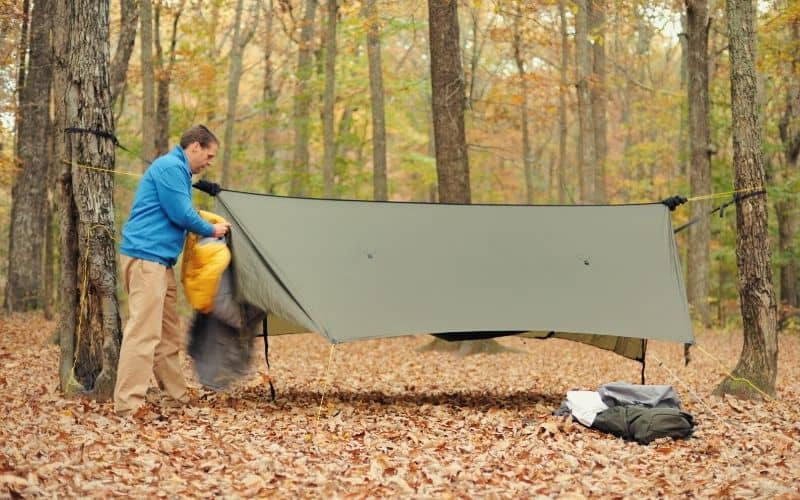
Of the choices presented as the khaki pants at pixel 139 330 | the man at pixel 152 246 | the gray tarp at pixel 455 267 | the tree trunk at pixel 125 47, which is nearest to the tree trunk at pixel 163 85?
the tree trunk at pixel 125 47

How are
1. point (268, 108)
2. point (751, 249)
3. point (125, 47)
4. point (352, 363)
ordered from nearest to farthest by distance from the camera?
point (751, 249)
point (352, 363)
point (125, 47)
point (268, 108)

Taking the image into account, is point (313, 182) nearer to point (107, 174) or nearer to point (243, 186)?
point (243, 186)

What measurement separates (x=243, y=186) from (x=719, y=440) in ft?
63.1

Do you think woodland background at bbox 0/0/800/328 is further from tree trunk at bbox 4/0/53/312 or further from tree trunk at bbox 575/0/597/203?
tree trunk at bbox 4/0/53/312

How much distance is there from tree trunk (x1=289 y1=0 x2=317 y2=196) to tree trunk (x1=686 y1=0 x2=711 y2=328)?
7.07 m

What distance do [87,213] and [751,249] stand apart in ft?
15.0

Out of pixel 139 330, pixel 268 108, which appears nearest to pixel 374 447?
pixel 139 330

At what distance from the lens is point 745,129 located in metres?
6.25

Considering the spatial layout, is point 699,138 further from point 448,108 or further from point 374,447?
point 374,447

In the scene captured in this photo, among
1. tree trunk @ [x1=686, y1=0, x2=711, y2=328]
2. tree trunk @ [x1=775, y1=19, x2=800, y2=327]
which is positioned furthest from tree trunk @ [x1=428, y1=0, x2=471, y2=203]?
tree trunk @ [x1=775, y1=19, x2=800, y2=327]

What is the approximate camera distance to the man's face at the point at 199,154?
16.5ft

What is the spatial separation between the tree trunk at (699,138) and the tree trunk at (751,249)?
715 cm

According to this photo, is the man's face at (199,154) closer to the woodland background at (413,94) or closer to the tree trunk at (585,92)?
the woodland background at (413,94)

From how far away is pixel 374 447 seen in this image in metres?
4.39
